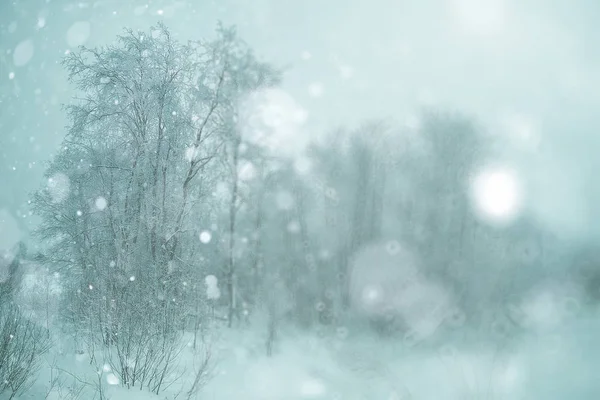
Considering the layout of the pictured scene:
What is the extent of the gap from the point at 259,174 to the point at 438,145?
1076 cm

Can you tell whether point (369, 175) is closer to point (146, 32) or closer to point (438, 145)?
point (438, 145)

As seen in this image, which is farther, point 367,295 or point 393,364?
point 367,295

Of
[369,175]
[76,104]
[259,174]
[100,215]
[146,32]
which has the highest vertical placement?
[369,175]

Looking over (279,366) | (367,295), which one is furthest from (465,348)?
(279,366)

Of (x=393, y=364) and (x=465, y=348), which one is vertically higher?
(x=465, y=348)

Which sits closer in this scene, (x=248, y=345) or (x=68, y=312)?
(x=68, y=312)

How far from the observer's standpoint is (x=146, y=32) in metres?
8.90

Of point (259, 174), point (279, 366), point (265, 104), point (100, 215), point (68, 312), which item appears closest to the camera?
point (68, 312)

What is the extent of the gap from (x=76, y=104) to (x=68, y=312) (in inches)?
201

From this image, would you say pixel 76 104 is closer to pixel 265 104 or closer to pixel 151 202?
pixel 151 202

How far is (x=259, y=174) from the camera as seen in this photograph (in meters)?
13.9

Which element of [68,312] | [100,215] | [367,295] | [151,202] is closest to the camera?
[68,312]

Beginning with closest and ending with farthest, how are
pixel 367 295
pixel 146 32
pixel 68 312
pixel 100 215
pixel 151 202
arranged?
pixel 68 312, pixel 151 202, pixel 146 32, pixel 100 215, pixel 367 295

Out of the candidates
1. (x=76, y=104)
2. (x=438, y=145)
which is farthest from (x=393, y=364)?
(x=76, y=104)
